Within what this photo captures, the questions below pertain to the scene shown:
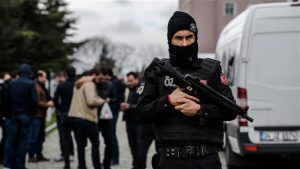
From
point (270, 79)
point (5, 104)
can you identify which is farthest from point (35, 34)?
point (270, 79)

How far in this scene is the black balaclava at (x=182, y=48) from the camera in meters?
4.27

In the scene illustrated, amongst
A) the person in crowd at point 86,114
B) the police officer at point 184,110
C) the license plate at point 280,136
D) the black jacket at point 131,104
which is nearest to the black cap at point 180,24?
the police officer at point 184,110

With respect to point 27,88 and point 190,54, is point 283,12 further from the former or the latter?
point 190,54

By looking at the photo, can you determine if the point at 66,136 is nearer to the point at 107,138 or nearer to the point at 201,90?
the point at 107,138

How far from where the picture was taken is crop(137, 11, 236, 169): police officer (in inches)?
166

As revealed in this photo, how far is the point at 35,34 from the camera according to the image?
4062 cm

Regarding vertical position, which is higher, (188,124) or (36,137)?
(188,124)

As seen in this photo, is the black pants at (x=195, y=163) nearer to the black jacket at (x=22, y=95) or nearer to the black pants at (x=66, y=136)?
the black jacket at (x=22, y=95)

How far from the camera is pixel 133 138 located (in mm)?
11234

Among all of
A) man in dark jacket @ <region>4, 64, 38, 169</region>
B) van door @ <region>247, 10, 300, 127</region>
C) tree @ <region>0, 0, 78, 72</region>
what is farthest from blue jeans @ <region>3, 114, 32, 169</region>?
tree @ <region>0, 0, 78, 72</region>

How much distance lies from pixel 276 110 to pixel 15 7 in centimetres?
3185

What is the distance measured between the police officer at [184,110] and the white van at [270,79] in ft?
18.5

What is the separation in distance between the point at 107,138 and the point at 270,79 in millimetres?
2657

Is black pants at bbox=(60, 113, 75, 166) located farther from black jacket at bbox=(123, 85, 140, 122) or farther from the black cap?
the black cap
